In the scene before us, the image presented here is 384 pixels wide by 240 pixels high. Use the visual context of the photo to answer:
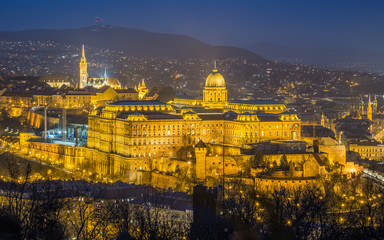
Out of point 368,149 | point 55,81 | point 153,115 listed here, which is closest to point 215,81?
point 153,115

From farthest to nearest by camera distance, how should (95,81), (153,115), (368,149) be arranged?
(95,81) → (368,149) → (153,115)

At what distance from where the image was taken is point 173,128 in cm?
8600

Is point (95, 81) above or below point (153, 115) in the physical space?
above

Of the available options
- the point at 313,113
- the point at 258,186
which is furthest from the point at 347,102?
the point at 258,186

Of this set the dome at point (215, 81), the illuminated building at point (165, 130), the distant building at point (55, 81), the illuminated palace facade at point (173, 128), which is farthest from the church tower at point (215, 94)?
the distant building at point (55, 81)

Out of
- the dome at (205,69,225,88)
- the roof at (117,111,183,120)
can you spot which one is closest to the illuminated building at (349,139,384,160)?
the dome at (205,69,225,88)

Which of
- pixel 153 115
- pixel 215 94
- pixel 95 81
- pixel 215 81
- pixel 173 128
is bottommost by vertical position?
pixel 173 128

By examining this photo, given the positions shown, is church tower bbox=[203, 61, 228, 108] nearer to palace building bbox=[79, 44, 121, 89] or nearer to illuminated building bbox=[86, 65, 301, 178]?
illuminated building bbox=[86, 65, 301, 178]

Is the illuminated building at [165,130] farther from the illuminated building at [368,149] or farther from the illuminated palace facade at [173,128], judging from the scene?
the illuminated building at [368,149]

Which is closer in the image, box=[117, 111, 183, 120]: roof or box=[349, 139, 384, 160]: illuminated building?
box=[117, 111, 183, 120]: roof

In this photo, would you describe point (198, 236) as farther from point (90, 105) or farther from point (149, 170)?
point (90, 105)

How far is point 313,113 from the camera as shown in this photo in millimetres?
148250

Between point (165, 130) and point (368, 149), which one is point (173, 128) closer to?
point (165, 130)

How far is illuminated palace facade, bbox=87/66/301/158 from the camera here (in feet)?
277
